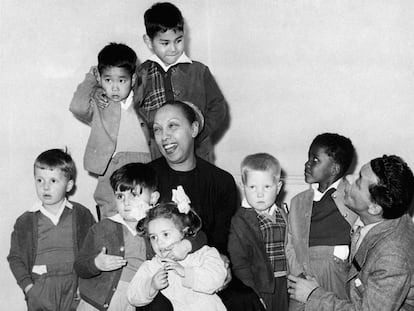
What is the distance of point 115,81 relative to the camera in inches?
143

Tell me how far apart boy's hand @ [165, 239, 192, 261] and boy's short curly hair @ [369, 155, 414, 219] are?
0.84 m

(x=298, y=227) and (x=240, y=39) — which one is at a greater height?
(x=240, y=39)

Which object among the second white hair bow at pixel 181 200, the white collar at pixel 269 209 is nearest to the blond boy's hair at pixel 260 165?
the white collar at pixel 269 209

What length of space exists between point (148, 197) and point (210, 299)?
0.56 meters

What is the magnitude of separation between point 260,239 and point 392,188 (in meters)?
0.69

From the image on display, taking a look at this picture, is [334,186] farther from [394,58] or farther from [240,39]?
[240,39]


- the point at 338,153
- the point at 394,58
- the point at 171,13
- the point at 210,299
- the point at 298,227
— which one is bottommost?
the point at 210,299

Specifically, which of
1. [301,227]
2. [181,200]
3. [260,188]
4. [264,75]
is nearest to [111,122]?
[181,200]

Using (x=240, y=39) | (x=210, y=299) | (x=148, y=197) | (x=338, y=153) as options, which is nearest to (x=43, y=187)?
(x=148, y=197)

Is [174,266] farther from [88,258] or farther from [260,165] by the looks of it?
[260,165]

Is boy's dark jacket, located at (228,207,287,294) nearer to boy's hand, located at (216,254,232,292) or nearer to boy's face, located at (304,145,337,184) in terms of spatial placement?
boy's hand, located at (216,254,232,292)

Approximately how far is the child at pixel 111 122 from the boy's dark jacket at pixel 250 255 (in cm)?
73

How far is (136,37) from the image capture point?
4.54 m

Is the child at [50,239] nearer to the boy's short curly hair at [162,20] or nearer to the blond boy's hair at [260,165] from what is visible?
the boy's short curly hair at [162,20]
